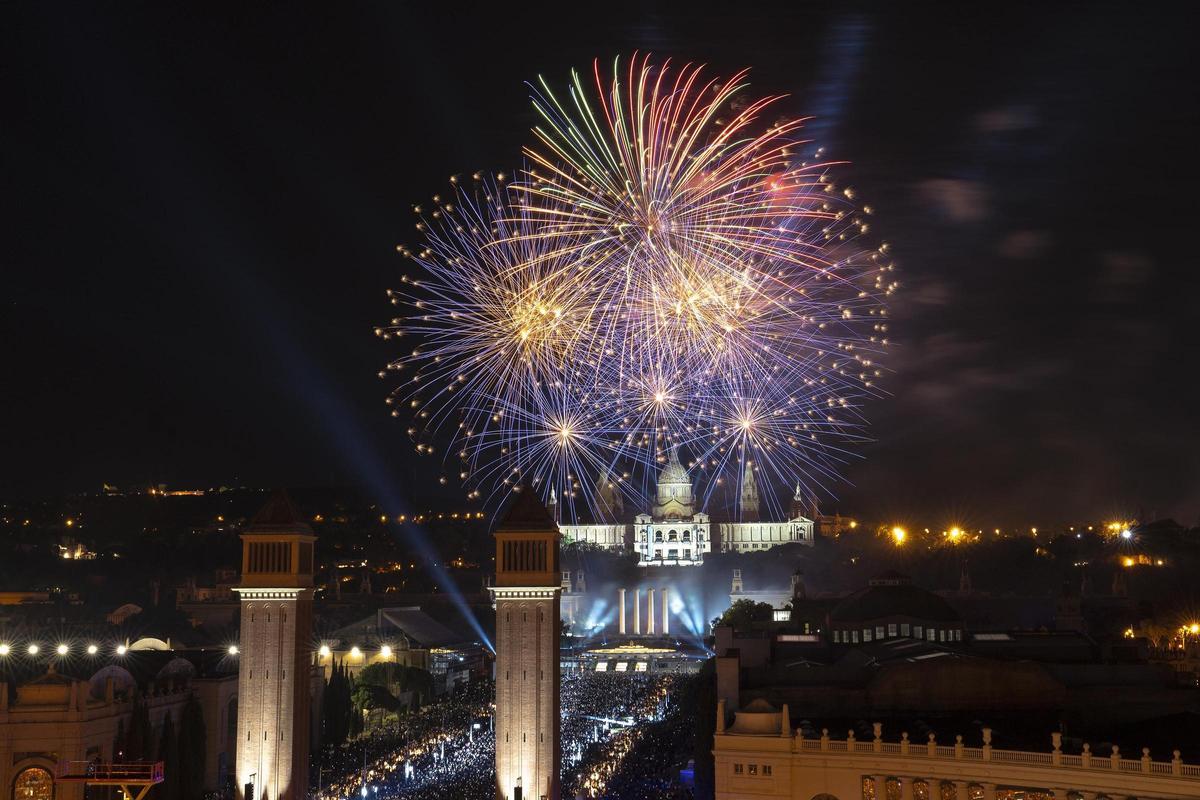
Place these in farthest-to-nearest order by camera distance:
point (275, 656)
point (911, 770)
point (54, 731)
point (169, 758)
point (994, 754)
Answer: point (275, 656) < point (169, 758) < point (54, 731) < point (911, 770) < point (994, 754)

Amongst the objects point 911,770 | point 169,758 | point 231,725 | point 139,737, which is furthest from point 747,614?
point 911,770

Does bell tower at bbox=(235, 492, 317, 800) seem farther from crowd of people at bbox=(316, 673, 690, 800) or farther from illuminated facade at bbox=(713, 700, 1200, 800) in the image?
illuminated facade at bbox=(713, 700, 1200, 800)

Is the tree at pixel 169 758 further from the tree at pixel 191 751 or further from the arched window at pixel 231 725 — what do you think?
the arched window at pixel 231 725

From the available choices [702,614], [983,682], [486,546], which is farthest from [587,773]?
[486,546]

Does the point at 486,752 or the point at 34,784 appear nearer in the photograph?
the point at 34,784

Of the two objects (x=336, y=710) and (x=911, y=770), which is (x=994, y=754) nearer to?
(x=911, y=770)

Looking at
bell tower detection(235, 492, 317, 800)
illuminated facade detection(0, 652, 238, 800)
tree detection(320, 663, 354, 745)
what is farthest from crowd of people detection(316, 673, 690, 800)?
illuminated facade detection(0, 652, 238, 800)

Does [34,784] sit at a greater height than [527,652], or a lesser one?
lesser

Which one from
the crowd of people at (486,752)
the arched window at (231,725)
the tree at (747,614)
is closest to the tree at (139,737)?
the crowd of people at (486,752)
